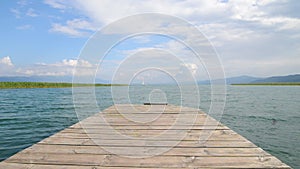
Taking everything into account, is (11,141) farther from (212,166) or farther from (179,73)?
(212,166)

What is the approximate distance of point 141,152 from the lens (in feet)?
11.9

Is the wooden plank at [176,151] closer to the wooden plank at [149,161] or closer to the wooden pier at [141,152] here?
the wooden pier at [141,152]

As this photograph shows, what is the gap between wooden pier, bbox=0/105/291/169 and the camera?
310cm

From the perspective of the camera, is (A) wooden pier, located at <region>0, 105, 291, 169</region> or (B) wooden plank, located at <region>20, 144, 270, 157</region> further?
(B) wooden plank, located at <region>20, 144, 270, 157</region>

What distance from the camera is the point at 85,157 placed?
11.0 feet

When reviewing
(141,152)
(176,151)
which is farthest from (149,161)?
(176,151)

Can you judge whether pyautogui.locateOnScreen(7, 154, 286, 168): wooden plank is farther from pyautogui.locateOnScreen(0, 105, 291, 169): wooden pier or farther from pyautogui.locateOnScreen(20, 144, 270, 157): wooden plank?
pyautogui.locateOnScreen(20, 144, 270, 157): wooden plank

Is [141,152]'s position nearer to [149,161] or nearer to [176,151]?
[149,161]

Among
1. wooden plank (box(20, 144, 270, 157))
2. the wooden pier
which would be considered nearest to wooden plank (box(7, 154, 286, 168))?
the wooden pier

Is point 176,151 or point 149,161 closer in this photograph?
point 149,161

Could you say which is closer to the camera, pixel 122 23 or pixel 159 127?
pixel 122 23

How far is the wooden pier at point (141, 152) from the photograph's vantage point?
122 inches

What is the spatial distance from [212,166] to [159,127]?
8.68ft

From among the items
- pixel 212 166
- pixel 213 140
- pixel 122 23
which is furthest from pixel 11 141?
pixel 212 166
